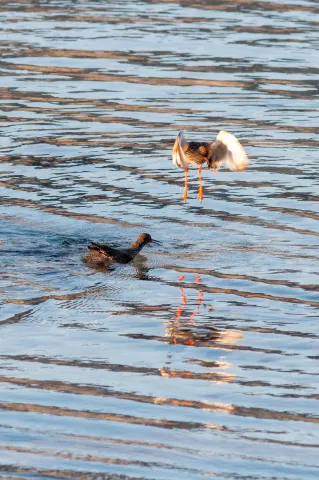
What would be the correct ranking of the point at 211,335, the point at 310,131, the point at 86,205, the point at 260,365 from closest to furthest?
the point at 260,365 < the point at 211,335 < the point at 86,205 < the point at 310,131

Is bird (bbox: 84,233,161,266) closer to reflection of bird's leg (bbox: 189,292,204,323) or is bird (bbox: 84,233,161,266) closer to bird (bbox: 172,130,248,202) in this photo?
bird (bbox: 172,130,248,202)

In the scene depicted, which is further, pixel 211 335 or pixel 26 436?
pixel 211 335

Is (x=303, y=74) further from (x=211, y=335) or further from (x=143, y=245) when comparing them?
(x=211, y=335)

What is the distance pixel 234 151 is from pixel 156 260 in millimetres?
1470

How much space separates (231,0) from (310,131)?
42.9 feet

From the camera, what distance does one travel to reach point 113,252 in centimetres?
1272

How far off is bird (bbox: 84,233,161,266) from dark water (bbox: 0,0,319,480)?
0.38 feet

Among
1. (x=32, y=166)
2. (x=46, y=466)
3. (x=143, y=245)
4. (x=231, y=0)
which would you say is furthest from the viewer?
(x=231, y=0)

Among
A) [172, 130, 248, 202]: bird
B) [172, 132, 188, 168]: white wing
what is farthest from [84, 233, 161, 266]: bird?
[172, 132, 188, 168]: white wing

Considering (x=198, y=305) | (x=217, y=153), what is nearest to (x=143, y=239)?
(x=217, y=153)

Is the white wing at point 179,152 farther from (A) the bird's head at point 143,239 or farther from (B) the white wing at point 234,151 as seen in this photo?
(A) the bird's head at point 143,239

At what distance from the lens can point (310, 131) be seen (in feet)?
62.1

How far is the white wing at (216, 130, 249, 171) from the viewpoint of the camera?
41.7 feet

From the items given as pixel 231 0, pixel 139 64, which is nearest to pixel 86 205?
pixel 139 64
